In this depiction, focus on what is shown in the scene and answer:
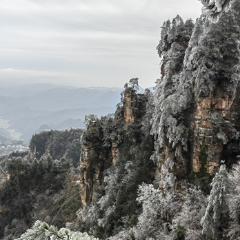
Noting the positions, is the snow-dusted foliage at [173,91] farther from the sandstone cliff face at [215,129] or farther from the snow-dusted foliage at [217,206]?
the snow-dusted foliage at [217,206]

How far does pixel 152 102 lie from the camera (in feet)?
99.0

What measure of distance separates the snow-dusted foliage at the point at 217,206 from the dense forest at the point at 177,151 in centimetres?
6

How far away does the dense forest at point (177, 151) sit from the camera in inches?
565

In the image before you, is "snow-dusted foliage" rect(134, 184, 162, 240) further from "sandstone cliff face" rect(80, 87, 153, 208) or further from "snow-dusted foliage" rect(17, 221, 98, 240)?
"snow-dusted foliage" rect(17, 221, 98, 240)

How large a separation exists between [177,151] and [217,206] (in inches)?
277

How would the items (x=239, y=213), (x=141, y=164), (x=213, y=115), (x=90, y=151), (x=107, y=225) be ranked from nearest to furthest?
(x=239, y=213) → (x=213, y=115) → (x=107, y=225) → (x=141, y=164) → (x=90, y=151)

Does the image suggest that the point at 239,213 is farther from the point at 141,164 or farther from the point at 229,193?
the point at 141,164

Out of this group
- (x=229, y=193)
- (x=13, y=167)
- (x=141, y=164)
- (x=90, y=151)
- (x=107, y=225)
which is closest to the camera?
(x=229, y=193)

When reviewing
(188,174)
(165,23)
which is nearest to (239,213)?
(188,174)

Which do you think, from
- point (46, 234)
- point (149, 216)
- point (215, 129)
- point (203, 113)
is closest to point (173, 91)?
point (203, 113)

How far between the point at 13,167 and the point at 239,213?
4784 centimetres

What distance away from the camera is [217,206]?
43.9 feet

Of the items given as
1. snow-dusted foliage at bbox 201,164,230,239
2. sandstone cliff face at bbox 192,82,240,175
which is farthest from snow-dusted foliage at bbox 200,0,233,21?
sandstone cliff face at bbox 192,82,240,175

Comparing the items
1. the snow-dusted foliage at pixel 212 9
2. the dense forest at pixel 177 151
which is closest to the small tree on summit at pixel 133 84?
the dense forest at pixel 177 151
